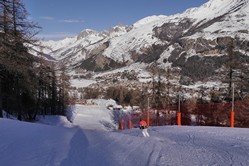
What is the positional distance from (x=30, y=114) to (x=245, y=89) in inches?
1065

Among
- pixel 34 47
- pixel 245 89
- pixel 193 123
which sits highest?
pixel 34 47

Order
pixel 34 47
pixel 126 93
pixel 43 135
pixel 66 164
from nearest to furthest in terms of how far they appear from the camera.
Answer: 1. pixel 66 164
2. pixel 43 135
3. pixel 34 47
4. pixel 126 93

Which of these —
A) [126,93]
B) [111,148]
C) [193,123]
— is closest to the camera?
[111,148]

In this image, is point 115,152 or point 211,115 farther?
point 211,115

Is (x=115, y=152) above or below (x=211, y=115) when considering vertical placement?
below

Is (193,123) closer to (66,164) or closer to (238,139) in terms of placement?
(238,139)

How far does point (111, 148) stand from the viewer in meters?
13.9

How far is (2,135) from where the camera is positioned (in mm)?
15469

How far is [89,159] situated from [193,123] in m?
20.8

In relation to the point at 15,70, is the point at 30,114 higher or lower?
lower

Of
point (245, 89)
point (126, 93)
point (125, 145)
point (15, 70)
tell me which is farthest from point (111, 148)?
point (126, 93)

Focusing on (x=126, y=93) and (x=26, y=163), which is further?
(x=126, y=93)

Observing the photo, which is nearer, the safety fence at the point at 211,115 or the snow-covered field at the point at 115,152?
the snow-covered field at the point at 115,152

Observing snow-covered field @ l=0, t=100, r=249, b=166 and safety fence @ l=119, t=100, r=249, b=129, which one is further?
safety fence @ l=119, t=100, r=249, b=129
